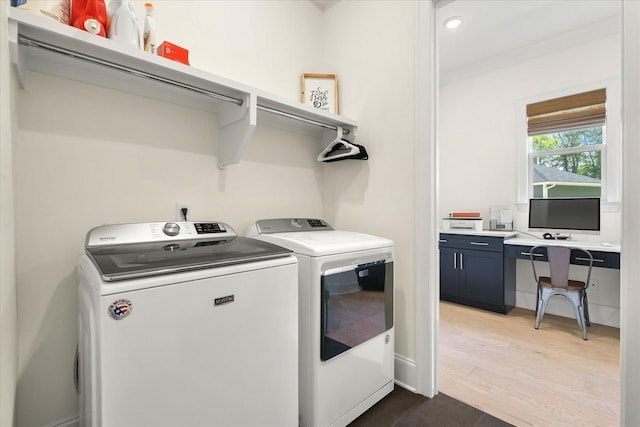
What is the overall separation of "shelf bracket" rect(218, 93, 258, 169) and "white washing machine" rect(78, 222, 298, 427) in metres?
0.57

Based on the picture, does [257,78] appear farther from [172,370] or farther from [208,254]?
[172,370]

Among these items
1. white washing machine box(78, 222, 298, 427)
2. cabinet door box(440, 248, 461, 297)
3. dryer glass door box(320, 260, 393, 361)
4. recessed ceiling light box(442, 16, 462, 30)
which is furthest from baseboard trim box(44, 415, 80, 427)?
recessed ceiling light box(442, 16, 462, 30)

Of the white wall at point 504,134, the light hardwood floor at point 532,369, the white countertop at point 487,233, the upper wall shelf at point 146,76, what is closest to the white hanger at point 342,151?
the upper wall shelf at point 146,76

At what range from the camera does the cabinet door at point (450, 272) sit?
3539 millimetres

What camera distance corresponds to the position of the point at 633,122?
117cm

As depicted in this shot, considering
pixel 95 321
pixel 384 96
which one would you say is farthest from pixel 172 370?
pixel 384 96

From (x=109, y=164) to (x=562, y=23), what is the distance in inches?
166

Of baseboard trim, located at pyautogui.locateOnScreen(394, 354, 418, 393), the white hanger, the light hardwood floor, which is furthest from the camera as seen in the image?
the white hanger

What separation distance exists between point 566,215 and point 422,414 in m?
2.83

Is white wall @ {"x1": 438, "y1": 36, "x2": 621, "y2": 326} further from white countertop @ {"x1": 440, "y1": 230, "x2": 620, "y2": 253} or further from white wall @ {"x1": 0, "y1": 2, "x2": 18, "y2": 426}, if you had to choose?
white wall @ {"x1": 0, "y1": 2, "x2": 18, "y2": 426}

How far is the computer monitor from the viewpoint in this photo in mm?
2996

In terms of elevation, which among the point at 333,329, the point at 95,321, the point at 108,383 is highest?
the point at 95,321

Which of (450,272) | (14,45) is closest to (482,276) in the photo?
(450,272)

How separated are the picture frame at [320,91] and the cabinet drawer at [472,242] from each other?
2.26 m
